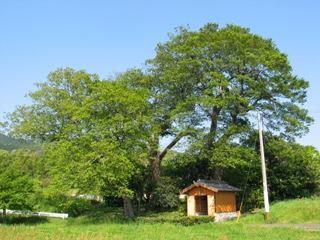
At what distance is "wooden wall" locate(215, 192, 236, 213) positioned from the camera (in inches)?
1365

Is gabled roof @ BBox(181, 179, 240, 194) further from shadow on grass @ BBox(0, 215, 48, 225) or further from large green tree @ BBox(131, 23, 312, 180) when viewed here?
shadow on grass @ BBox(0, 215, 48, 225)

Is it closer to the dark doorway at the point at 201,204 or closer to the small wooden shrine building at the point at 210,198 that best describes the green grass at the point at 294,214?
the small wooden shrine building at the point at 210,198

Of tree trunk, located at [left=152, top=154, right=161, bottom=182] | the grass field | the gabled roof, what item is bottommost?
the grass field

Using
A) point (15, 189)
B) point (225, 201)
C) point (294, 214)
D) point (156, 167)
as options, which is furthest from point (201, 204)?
point (15, 189)

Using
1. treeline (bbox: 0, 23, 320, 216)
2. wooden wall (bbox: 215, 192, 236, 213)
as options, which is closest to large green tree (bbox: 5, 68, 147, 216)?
treeline (bbox: 0, 23, 320, 216)

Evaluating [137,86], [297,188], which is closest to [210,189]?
[297,188]

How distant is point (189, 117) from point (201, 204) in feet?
23.3

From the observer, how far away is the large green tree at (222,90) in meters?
37.4

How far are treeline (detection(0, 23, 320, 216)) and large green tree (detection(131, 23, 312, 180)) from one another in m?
0.08

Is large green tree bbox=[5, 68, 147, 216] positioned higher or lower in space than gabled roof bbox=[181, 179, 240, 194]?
higher

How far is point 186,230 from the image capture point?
23.8 meters

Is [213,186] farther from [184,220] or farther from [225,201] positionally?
[184,220]

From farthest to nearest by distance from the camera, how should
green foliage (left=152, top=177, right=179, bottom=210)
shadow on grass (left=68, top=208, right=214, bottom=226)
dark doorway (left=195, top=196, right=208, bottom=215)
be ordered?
green foliage (left=152, top=177, right=179, bottom=210)
dark doorway (left=195, top=196, right=208, bottom=215)
shadow on grass (left=68, top=208, right=214, bottom=226)

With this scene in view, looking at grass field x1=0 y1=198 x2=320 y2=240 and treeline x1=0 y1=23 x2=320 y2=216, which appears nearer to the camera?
grass field x1=0 y1=198 x2=320 y2=240
